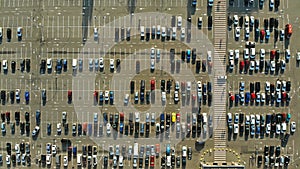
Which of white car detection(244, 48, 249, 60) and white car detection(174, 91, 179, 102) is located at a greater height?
white car detection(244, 48, 249, 60)

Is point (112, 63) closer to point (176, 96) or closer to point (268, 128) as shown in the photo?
point (176, 96)

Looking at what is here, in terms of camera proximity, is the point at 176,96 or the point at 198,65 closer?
the point at 176,96

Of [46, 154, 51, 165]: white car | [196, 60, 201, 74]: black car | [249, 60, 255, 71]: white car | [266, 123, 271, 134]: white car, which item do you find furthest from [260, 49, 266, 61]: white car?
[46, 154, 51, 165]: white car

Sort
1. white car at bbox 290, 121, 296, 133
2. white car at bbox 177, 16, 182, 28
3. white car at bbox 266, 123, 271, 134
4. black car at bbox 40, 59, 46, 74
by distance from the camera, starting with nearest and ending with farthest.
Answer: black car at bbox 40, 59, 46, 74 < white car at bbox 177, 16, 182, 28 < white car at bbox 266, 123, 271, 134 < white car at bbox 290, 121, 296, 133

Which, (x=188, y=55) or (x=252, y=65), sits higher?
(x=188, y=55)

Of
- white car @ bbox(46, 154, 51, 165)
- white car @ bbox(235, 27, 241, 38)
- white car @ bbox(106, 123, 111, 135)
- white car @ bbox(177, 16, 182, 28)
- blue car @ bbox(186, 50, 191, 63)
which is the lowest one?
white car @ bbox(46, 154, 51, 165)

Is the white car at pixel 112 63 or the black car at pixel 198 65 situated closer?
the white car at pixel 112 63

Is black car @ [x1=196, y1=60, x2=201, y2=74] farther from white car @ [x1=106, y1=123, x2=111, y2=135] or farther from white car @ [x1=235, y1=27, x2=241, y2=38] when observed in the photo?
white car @ [x1=106, y1=123, x2=111, y2=135]

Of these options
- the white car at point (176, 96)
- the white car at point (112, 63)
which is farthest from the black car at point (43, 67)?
the white car at point (176, 96)

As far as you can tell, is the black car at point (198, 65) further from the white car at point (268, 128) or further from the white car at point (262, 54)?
the white car at point (268, 128)

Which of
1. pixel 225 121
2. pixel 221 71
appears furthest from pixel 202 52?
pixel 225 121

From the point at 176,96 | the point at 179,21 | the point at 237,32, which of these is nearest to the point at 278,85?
the point at 237,32
